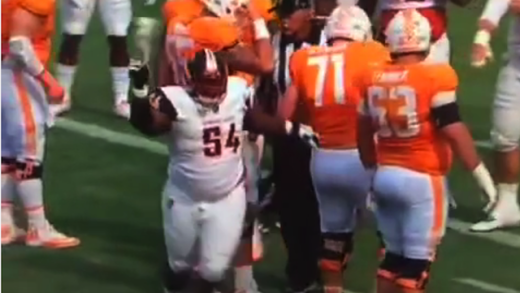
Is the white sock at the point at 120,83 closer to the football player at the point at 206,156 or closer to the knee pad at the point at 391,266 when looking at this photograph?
the football player at the point at 206,156

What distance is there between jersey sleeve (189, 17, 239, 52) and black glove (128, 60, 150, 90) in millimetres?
471

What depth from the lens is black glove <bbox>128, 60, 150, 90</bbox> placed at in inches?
274

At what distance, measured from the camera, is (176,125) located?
7.26 metres

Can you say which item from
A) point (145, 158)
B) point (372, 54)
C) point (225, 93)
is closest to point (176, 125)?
point (225, 93)

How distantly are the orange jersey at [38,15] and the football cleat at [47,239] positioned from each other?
0.97 m

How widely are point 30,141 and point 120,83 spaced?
292 cm

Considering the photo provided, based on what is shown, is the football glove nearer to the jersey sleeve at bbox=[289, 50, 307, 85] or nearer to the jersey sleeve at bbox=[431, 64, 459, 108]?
the jersey sleeve at bbox=[289, 50, 307, 85]

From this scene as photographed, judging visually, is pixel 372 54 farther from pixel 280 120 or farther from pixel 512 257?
pixel 512 257

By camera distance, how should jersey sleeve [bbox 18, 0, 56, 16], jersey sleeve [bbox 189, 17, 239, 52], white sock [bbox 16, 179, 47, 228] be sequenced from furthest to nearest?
white sock [bbox 16, 179, 47, 228], jersey sleeve [bbox 18, 0, 56, 16], jersey sleeve [bbox 189, 17, 239, 52]

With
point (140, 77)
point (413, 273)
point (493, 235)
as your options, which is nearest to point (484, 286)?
point (493, 235)

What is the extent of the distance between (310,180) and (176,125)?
1.10 m

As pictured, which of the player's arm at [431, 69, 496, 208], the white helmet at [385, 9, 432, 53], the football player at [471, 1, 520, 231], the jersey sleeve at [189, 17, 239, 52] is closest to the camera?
the player's arm at [431, 69, 496, 208]

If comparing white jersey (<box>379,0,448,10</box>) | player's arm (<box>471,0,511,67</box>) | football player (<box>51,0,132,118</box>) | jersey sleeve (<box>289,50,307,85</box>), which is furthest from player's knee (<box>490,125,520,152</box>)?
football player (<box>51,0,132,118</box>)

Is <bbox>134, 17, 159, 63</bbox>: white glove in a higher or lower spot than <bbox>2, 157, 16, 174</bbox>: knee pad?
higher
